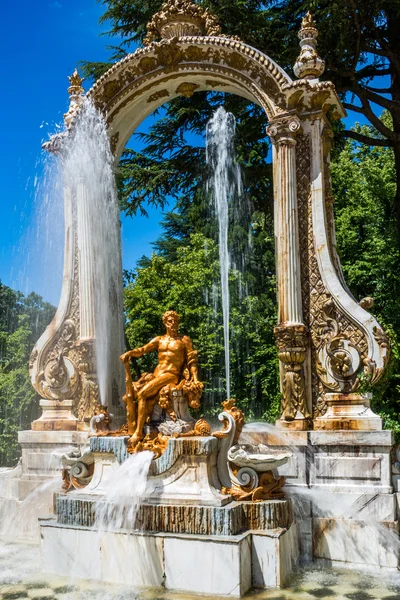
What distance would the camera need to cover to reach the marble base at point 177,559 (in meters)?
5.68

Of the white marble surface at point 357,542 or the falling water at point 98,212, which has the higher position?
the falling water at point 98,212

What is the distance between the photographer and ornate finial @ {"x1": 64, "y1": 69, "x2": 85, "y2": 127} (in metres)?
9.52

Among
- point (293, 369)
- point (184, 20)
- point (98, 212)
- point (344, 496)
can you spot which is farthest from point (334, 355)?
point (184, 20)

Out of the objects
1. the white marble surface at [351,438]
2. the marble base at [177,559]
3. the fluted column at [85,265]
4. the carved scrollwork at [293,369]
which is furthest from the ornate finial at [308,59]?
the marble base at [177,559]

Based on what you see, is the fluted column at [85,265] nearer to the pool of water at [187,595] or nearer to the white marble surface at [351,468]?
the pool of water at [187,595]

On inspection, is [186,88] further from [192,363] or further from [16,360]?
[16,360]

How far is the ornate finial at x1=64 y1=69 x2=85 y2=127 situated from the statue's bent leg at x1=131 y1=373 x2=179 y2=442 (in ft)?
13.9

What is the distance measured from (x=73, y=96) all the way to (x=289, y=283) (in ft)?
14.2

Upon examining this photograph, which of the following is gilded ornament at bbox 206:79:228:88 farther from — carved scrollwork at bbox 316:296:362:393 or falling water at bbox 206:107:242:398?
falling water at bbox 206:107:242:398

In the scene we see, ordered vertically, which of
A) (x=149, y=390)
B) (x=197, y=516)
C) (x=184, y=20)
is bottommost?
(x=197, y=516)

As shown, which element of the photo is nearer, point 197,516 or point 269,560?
point 269,560

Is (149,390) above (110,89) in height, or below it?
below

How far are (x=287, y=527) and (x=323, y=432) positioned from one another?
4.62 ft

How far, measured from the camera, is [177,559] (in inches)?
232
